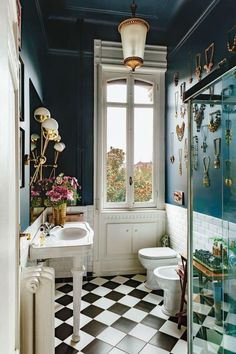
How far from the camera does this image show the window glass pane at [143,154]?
12.3 ft

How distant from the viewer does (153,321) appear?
2.43m

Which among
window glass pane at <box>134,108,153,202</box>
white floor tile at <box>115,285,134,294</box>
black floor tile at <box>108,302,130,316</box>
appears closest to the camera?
black floor tile at <box>108,302,130,316</box>

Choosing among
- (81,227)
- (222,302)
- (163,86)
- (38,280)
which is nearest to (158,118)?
(163,86)

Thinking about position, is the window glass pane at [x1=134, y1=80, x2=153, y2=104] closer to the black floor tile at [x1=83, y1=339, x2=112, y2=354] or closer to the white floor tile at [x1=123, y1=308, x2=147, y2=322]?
the white floor tile at [x1=123, y1=308, x2=147, y2=322]

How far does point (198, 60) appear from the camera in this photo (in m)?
2.76

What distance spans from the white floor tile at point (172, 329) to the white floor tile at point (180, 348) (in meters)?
0.08

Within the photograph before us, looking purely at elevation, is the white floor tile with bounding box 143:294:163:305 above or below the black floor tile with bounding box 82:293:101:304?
below

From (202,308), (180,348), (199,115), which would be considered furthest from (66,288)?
(199,115)

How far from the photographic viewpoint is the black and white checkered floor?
2.07m

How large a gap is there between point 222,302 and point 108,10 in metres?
3.49

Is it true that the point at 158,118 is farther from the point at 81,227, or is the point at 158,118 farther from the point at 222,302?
the point at 222,302

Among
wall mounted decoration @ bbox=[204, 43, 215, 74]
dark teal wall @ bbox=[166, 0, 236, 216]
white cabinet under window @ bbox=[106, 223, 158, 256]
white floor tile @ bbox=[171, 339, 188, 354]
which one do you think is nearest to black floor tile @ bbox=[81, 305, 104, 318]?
white floor tile @ bbox=[171, 339, 188, 354]

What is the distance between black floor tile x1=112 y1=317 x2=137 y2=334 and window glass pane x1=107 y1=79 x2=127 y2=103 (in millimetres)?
2746

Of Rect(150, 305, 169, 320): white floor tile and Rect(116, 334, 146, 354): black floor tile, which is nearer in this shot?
Rect(116, 334, 146, 354): black floor tile
